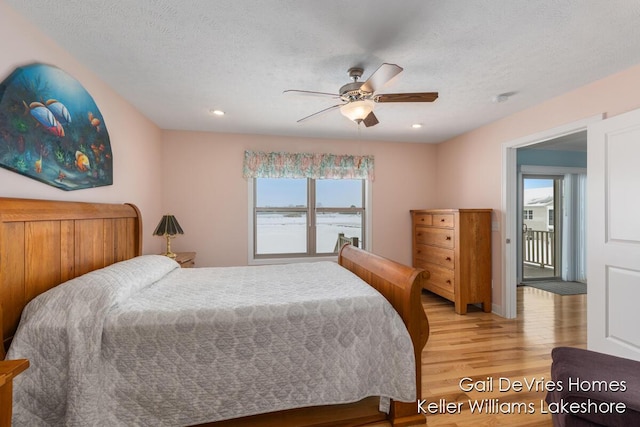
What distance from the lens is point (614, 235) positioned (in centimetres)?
216

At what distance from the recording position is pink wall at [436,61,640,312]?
2.22 meters

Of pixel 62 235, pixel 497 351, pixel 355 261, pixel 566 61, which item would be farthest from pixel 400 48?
pixel 497 351

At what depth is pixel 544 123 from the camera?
2801mm

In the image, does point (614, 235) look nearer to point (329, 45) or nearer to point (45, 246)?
point (329, 45)

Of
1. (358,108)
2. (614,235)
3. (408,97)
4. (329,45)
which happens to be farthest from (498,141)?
(329,45)

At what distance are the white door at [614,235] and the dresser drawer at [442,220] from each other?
1.31 m

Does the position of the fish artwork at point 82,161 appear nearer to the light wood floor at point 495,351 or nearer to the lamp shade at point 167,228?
the lamp shade at point 167,228

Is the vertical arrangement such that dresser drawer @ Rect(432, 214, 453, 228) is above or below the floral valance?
below

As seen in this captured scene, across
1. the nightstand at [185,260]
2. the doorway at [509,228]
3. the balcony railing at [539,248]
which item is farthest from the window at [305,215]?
the balcony railing at [539,248]

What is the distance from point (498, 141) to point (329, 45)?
258cm

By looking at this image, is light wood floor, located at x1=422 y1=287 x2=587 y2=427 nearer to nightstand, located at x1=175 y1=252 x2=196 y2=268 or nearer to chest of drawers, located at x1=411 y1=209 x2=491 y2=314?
chest of drawers, located at x1=411 y1=209 x2=491 y2=314

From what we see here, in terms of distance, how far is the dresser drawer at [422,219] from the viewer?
3.97 m

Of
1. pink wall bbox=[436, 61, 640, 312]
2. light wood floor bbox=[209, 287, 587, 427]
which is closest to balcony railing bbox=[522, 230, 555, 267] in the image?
light wood floor bbox=[209, 287, 587, 427]

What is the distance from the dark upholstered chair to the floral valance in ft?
10.5
